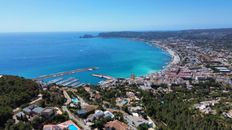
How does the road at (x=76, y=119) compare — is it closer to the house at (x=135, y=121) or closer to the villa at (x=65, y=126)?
the villa at (x=65, y=126)

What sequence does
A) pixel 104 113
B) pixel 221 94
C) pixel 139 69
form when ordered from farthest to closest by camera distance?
1. pixel 139 69
2. pixel 221 94
3. pixel 104 113

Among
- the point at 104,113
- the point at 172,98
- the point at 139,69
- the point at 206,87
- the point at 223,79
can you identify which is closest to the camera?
the point at 104,113

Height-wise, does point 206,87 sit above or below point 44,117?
below

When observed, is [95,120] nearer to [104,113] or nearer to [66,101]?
[104,113]

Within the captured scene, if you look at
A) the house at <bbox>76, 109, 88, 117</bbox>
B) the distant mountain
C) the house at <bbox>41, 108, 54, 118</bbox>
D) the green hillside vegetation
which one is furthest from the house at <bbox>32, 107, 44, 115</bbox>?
the distant mountain

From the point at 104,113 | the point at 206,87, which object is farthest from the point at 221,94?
the point at 104,113

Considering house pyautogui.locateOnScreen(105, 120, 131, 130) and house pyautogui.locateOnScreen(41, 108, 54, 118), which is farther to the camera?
house pyautogui.locateOnScreen(41, 108, 54, 118)

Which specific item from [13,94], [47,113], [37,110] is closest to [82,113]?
[47,113]

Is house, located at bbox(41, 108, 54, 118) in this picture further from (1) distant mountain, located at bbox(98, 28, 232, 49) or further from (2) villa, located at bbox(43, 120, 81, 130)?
(1) distant mountain, located at bbox(98, 28, 232, 49)

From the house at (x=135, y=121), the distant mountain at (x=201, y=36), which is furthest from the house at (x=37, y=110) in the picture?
the distant mountain at (x=201, y=36)

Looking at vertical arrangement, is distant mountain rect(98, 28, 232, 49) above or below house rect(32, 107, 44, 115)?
below

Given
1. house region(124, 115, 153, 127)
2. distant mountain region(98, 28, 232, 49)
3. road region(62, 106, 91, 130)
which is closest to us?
road region(62, 106, 91, 130)
